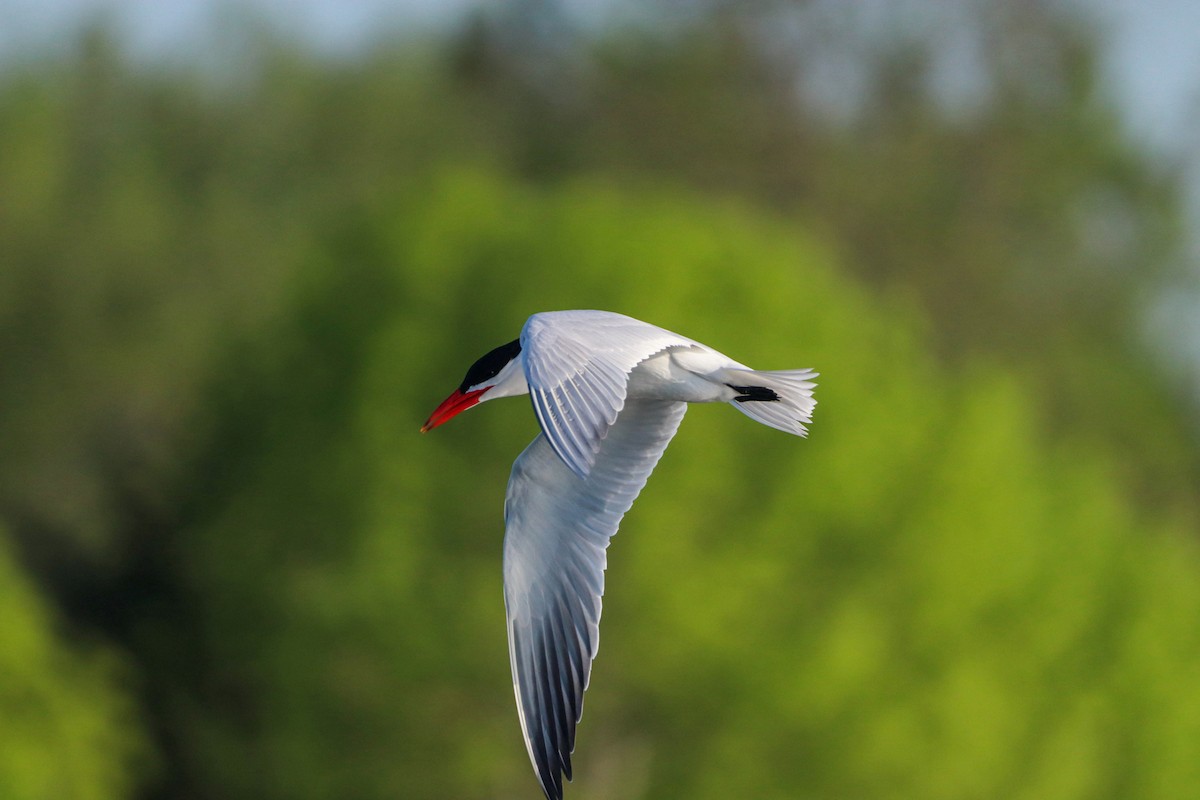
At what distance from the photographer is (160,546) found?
1623 cm

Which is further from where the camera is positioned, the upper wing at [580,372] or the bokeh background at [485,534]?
the bokeh background at [485,534]

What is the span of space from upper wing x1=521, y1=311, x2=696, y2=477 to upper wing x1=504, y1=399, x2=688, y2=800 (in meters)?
0.85

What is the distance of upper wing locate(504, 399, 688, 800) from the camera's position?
18.3ft

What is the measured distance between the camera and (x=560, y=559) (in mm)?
5777

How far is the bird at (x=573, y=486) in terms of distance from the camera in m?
5.18

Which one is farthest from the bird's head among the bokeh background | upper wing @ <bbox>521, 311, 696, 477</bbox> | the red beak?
the bokeh background

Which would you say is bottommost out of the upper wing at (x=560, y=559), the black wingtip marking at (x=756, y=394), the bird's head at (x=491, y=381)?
the upper wing at (x=560, y=559)

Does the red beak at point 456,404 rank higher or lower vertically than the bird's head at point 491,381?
lower

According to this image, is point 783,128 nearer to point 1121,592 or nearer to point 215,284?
point 215,284

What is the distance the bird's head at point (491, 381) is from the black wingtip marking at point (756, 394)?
0.63m

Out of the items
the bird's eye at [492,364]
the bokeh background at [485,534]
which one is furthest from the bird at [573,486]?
the bokeh background at [485,534]

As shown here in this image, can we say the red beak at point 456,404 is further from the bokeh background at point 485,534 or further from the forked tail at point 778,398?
the bokeh background at point 485,534

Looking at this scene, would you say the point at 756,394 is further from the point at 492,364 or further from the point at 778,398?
the point at 492,364

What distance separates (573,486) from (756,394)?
798 mm
